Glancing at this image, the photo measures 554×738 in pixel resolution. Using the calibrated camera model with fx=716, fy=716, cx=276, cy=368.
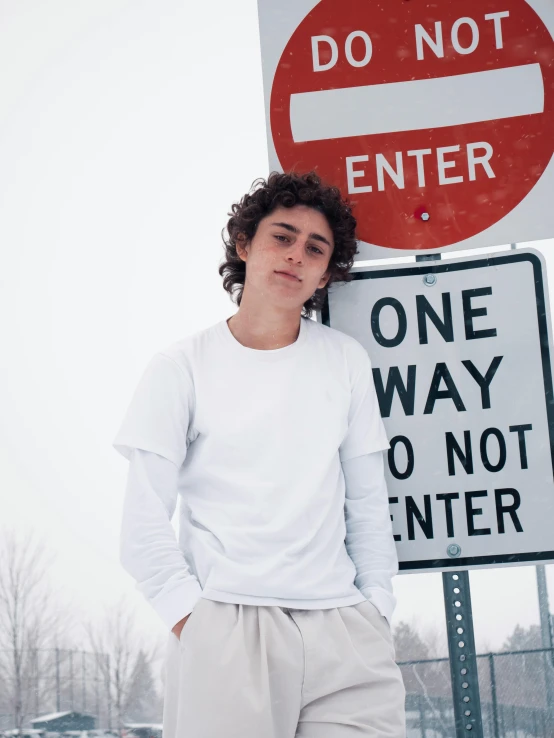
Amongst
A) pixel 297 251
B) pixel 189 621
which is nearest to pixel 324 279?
pixel 297 251

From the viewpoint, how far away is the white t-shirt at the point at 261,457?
147cm

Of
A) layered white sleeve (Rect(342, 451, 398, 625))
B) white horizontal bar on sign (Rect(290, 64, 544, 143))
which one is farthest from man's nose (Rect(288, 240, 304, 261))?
layered white sleeve (Rect(342, 451, 398, 625))

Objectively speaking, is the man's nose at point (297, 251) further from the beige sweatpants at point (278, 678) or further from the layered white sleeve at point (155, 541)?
the beige sweatpants at point (278, 678)

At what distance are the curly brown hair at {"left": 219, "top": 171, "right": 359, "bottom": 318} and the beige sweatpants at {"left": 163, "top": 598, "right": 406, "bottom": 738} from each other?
2.60ft

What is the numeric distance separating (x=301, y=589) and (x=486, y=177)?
1080 millimetres

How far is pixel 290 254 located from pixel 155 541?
726 mm

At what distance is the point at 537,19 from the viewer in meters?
1.82

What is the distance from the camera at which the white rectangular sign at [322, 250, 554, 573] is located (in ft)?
5.47

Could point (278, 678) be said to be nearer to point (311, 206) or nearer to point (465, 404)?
point (465, 404)

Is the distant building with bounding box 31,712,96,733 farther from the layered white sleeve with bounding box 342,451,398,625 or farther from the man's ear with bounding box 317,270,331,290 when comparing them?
the man's ear with bounding box 317,270,331,290

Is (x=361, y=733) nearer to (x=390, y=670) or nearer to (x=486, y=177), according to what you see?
(x=390, y=670)

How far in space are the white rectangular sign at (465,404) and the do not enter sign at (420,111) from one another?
0.12 m

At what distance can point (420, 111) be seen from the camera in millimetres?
1815

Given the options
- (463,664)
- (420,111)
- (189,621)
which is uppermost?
(420,111)
